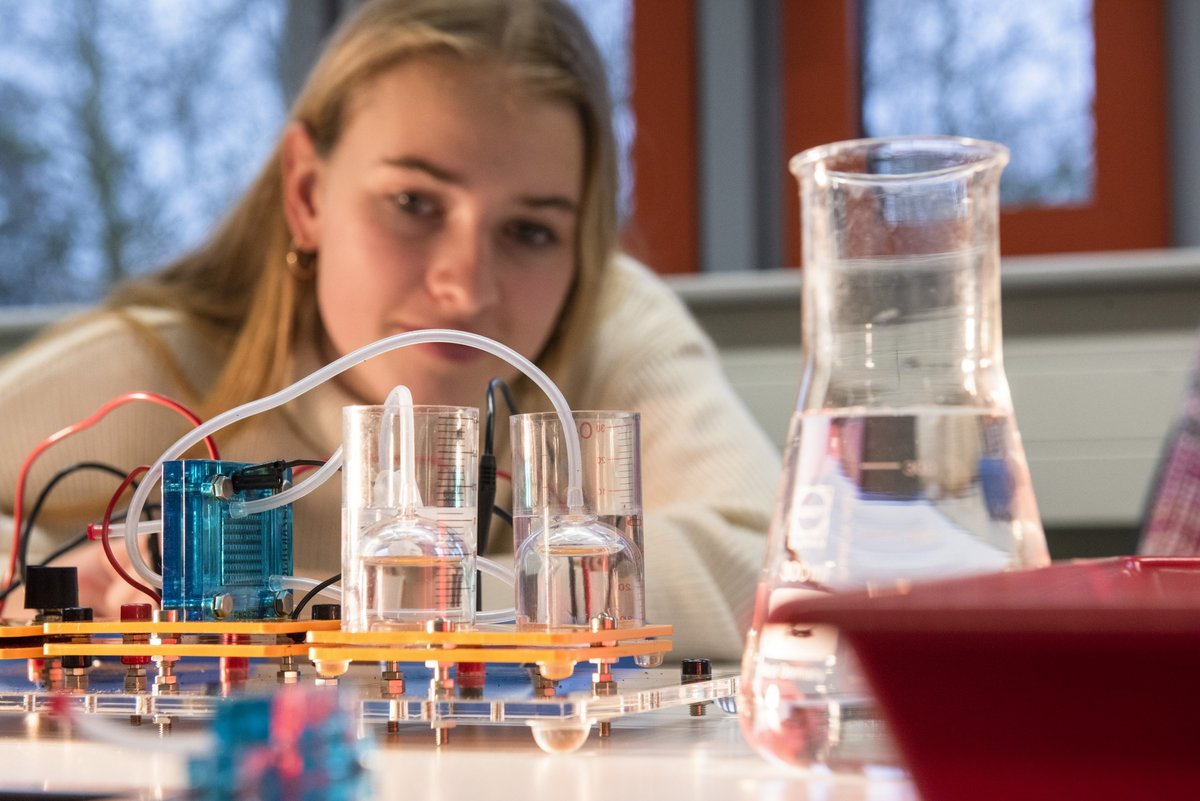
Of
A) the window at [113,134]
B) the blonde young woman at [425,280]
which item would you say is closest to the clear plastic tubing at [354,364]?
the blonde young woman at [425,280]

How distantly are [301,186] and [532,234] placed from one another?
11.5 inches

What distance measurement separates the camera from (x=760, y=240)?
2.22 m

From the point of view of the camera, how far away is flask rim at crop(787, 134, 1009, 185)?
47cm

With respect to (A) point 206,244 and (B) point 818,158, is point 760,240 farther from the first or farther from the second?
(B) point 818,158

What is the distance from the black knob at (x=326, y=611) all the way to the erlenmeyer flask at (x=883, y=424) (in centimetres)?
23

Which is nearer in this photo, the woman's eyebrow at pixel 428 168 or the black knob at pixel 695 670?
the black knob at pixel 695 670

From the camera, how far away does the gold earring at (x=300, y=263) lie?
1.49 metres

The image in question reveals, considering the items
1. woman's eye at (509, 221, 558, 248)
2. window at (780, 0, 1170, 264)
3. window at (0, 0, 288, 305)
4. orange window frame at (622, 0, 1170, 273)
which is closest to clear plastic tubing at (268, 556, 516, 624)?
woman's eye at (509, 221, 558, 248)

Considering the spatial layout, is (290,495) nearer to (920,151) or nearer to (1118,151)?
(920,151)

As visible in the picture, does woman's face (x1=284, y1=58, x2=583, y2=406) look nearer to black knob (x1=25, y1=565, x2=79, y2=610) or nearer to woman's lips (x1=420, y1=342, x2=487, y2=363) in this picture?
woman's lips (x1=420, y1=342, x2=487, y2=363)

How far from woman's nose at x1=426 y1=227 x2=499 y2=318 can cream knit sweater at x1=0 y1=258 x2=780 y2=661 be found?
0.14 metres

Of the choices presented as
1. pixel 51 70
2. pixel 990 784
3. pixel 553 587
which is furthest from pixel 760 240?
pixel 990 784

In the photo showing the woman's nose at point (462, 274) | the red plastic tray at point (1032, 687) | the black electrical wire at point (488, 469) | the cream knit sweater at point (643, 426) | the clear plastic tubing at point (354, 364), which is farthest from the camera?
the woman's nose at point (462, 274)

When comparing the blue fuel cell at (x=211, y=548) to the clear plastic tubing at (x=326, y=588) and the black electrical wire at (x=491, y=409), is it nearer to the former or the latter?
the clear plastic tubing at (x=326, y=588)
